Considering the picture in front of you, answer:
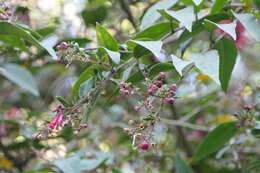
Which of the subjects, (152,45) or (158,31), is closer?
(152,45)

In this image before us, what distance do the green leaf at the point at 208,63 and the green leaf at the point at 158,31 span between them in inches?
4.7

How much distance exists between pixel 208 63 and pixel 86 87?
0.25m

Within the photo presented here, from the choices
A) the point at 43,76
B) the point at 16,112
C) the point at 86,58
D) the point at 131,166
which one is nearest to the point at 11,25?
the point at 86,58

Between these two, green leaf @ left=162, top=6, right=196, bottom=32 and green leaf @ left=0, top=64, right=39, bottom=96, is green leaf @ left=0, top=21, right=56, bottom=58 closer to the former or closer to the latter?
green leaf @ left=162, top=6, right=196, bottom=32

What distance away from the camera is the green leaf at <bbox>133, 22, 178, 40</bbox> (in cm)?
90

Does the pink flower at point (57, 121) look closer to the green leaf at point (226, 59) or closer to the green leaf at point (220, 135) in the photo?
the green leaf at point (226, 59)

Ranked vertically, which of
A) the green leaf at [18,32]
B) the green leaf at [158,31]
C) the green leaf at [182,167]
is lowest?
the green leaf at [182,167]

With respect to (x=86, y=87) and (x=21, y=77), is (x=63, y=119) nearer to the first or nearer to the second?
(x=86, y=87)

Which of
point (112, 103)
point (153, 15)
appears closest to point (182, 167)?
point (112, 103)

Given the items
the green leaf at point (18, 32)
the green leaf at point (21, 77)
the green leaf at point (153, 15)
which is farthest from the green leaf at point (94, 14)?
the green leaf at point (18, 32)

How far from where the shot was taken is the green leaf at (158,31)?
896 millimetres

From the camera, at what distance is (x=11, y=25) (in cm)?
86

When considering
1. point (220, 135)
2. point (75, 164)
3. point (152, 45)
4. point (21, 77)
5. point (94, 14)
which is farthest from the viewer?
point (94, 14)

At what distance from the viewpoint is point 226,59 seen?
94 cm
